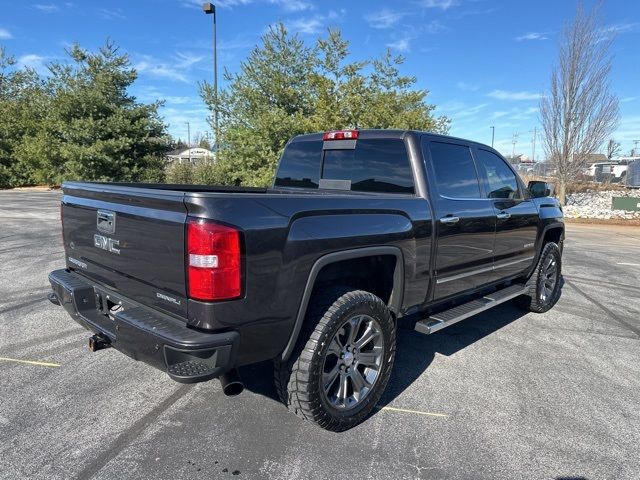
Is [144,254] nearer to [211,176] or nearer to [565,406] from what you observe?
[565,406]

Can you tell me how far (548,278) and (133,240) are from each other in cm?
507

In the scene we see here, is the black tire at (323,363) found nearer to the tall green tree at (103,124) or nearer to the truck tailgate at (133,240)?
the truck tailgate at (133,240)

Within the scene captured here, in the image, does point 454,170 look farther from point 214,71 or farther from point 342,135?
point 214,71

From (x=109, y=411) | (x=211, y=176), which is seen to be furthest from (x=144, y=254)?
(x=211, y=176)

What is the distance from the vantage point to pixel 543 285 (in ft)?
18.1

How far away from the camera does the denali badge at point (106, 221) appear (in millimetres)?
2832

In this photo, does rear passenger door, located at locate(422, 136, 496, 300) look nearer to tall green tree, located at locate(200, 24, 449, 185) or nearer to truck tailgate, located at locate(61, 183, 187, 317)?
truck tailgate, located at locate(61, 183, 187, 317)

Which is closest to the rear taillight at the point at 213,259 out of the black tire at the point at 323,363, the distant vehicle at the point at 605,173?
the black tire at the point at 323,363

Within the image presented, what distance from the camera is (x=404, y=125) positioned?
16.0 m

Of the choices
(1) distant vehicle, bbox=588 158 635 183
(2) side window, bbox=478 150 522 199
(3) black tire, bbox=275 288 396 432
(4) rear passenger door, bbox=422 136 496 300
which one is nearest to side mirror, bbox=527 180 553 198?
(2) side window, bbox=478 150 522 199

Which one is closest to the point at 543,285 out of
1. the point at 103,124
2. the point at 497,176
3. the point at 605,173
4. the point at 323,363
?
the point at 497,176

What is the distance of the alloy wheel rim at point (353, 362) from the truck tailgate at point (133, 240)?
3.42 feet

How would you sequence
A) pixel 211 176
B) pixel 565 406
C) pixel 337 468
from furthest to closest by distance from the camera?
1. pixel 211 176
2. pixel 565 406
3. pixel 337 468

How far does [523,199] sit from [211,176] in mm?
15980
